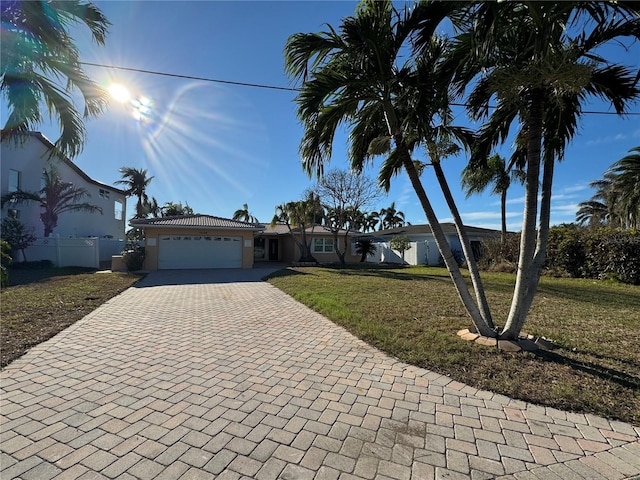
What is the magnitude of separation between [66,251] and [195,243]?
739 centimetres

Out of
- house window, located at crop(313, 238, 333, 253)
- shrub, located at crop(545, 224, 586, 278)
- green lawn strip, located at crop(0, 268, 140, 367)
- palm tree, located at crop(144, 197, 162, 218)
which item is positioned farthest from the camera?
palm tree, located at crop(144, 197, 162, 218)

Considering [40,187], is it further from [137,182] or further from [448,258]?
[448,258]

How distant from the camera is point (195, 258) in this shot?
18.4 metres

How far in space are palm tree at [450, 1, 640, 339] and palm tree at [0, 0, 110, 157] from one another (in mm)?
7710

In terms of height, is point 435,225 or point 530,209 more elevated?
point 530,209

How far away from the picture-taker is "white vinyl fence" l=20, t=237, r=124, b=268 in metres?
18.0

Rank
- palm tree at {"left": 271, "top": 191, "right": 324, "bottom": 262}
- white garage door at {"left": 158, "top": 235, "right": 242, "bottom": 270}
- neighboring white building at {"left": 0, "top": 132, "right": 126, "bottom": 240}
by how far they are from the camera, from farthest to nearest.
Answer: palm tree at {"left": 271, "top": 191, "right": 324, "bottom": 262}, neighboring white building at {"left": 0, "top": 132, "right": 126, "bottom": 240}, white garage door at {"left": 158, "top": 235, "right": 242, "bottom": 270}

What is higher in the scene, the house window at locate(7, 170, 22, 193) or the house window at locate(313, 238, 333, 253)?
the house window at locate(7, 170, 22, 193)

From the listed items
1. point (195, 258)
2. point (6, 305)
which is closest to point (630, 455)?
point (6, 305)

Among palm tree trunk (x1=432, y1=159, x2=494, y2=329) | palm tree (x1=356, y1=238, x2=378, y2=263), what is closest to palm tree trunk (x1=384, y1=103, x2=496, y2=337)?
palm tree trunk (x1=432, y1=159, x2=494, y2=329)

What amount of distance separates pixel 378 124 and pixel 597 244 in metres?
13.2

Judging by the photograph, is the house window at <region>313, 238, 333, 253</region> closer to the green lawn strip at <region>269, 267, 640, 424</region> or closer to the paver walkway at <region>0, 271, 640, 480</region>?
the green lawn strip at <region>269, 267, 640, 424</region>

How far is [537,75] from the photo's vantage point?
334 centimetres

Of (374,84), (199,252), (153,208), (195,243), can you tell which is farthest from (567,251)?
(153,208)
